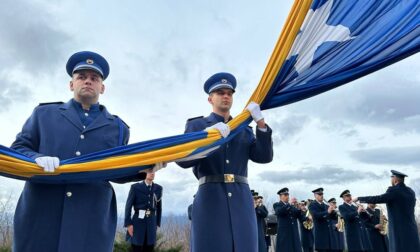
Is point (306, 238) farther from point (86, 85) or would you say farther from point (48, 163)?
point (48, 163)

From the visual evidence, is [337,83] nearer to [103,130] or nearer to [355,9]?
[355,9]

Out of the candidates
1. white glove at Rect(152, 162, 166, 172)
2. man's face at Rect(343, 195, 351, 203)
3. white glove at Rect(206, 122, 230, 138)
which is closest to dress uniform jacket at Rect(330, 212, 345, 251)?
man's face at Rect(343, 195, 351, 203)

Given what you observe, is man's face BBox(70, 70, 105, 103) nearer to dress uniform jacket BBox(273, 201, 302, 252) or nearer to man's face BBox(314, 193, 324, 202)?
dress uniform jacket BBox(273, 201, 302, 252)

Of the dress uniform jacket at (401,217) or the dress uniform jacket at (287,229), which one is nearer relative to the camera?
the dress uniform jacket at (401,217)

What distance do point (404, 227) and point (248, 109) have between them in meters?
7.29

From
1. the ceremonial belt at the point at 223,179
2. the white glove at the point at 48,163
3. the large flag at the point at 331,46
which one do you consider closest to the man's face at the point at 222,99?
the large flag at the point at 331,46

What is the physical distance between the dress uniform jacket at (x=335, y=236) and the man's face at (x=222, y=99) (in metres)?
9.62

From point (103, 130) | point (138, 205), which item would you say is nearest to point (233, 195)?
point (103, 130)

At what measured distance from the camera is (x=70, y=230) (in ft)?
8.71

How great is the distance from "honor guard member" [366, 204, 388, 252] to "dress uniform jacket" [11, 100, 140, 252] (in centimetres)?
1132

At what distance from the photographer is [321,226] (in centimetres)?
1249

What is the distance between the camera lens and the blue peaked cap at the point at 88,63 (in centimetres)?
307

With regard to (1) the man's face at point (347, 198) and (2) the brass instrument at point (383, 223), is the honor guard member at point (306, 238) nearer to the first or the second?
(1) the man's face at point (347, 198)

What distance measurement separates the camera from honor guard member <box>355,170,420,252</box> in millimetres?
9148
